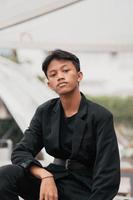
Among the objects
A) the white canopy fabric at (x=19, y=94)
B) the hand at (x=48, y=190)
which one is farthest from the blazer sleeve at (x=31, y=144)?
the white canopy fabric at (x=19, y=94)

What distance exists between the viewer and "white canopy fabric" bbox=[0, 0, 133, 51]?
3299 millimetres

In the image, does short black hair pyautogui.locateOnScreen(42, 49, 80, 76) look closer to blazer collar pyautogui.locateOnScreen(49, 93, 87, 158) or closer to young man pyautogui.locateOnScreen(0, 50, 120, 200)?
young man pyautogui.locateOnScreen(0, 50, 120, 200)

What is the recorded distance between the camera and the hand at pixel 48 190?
1.66 metres

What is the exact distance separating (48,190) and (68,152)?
16cm

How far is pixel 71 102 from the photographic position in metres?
1.77

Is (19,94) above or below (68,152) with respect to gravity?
above

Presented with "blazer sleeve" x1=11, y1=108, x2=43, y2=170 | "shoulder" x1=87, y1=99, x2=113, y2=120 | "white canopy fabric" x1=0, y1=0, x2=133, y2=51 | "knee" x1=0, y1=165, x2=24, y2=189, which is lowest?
"knee" x1=0, y1=165, x2=24, y2=189

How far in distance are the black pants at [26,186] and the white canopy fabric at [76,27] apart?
1.66m

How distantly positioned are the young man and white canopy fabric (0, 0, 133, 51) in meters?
1.51

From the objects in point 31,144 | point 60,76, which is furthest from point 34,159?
point 60,76

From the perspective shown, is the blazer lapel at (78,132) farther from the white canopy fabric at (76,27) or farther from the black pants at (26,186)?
the white canopy fabric at (76,27)

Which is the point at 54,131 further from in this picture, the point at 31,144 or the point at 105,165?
the point at 105,165

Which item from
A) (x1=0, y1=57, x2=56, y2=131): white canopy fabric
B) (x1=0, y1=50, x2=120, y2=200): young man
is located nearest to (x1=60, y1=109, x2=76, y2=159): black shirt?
(x1=0, y1=50, x2=120, y2=200): young man

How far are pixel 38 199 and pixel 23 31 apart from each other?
6.04 ft
